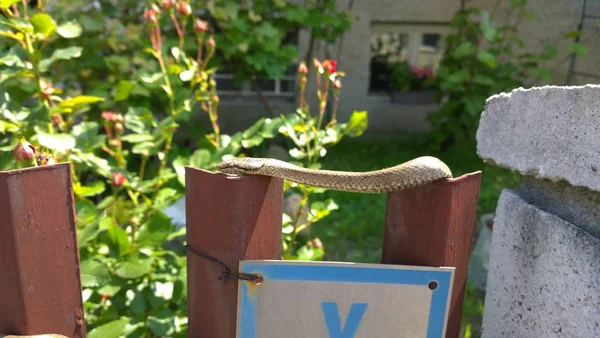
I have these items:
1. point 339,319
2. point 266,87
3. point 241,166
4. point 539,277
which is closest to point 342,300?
point 339,319

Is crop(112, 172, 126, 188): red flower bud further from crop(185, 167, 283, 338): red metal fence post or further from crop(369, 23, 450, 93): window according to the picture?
crop(369, 23, 450, 93): window

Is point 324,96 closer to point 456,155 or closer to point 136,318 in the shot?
point 136,318

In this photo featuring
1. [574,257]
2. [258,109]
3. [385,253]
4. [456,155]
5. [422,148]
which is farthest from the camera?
[258,109]

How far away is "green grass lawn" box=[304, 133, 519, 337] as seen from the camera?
3625 millimetres

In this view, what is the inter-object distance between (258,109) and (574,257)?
6.04 metres

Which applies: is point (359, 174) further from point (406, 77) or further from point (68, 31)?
point (406, 77)

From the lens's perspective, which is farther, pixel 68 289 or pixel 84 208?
pixel 84 208

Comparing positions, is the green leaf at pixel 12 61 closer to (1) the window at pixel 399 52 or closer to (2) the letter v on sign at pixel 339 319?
(2) the letter v on sign at pixel 339 319

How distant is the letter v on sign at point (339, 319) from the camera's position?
1183 millimetres

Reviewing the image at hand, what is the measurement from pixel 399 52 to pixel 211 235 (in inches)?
282

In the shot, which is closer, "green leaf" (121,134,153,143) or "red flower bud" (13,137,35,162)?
"red flower bud" (13,137,35,162)

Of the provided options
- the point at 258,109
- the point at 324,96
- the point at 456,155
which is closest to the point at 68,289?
the point at 324,96

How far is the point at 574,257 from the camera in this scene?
1.16 meters

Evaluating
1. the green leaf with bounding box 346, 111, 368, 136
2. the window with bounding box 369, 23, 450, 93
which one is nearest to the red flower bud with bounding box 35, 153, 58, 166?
the green leaf with bounding box 346, 111, 368, 136
